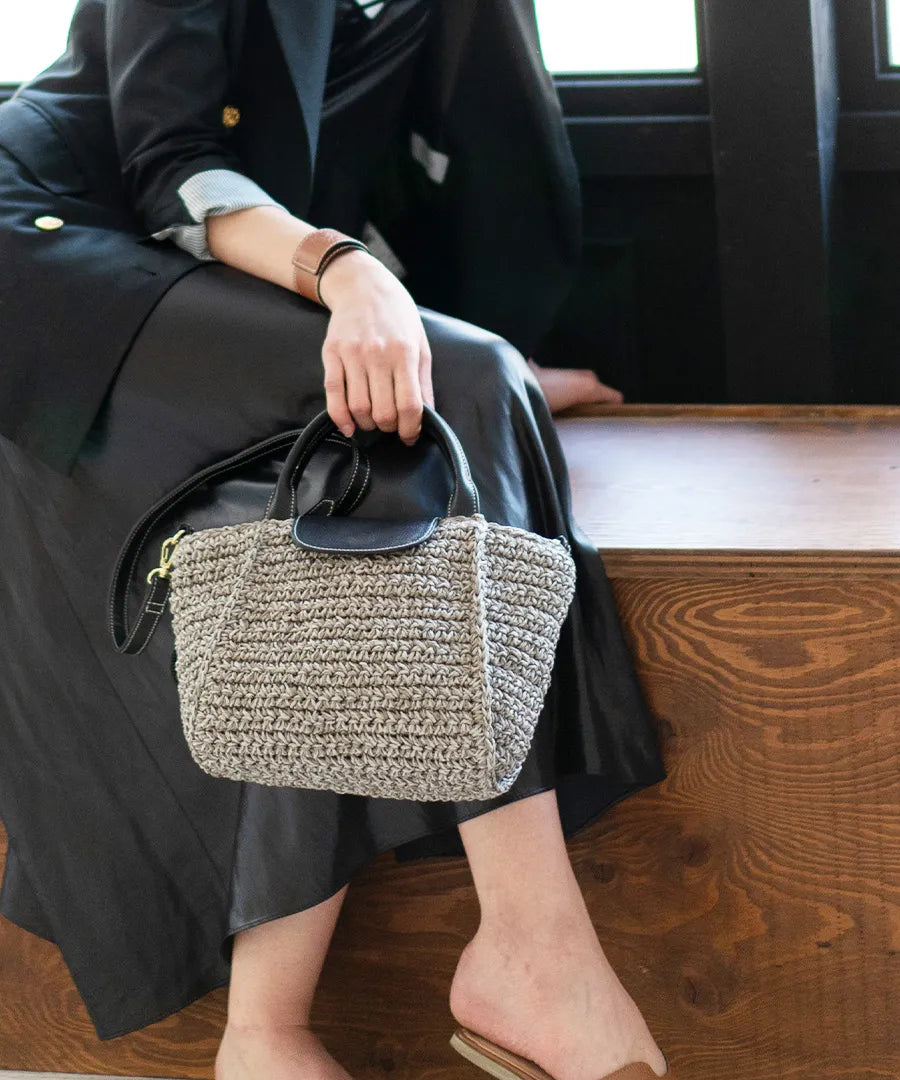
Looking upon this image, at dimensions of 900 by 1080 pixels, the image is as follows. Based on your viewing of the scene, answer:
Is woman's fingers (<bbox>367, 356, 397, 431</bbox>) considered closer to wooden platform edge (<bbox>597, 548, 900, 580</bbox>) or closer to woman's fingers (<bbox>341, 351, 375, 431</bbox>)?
woman's fingers (<bbox>341, 351, 375, 431</bbox>)

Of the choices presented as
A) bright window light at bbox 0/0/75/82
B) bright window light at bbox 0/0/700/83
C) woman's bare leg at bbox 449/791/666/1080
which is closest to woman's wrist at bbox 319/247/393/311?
woman's bare leg at bbox 449/791/666/1080

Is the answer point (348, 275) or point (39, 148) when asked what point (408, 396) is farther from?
point (39, 148)

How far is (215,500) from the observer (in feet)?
3.70

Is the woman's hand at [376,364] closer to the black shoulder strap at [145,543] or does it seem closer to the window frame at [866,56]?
the black shoulder strap at [145,543]

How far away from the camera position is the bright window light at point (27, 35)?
2.14 metres

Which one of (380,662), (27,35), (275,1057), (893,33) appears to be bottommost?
(275,1057)

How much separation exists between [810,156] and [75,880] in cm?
120

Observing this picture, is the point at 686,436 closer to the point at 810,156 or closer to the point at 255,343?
the point at 810,156

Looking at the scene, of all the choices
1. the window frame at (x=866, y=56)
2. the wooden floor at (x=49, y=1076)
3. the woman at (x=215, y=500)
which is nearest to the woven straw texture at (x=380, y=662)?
the woman at (x=215, y=500)

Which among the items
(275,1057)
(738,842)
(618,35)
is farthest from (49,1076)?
(618,35)

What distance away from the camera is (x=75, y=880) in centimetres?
127

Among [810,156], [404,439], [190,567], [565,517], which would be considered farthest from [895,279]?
[190,567]

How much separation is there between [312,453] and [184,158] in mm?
373

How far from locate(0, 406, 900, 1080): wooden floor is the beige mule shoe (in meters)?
0.17
